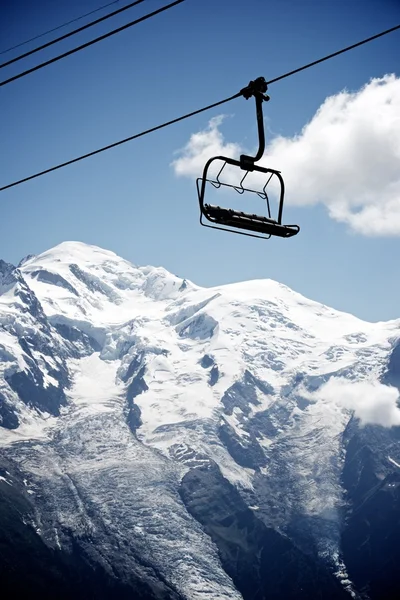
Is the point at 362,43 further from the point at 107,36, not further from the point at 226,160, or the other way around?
the point at 107,36

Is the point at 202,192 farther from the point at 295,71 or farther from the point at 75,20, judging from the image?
the point at 75,20

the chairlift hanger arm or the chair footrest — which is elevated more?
the chairlift hanger arm

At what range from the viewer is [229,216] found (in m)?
15.1

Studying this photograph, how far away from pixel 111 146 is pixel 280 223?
13.9 ft

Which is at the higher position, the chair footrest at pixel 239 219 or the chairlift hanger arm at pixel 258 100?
the chairlift hanger arm at pixel 258 100

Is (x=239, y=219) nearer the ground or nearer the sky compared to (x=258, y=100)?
nearer the ground

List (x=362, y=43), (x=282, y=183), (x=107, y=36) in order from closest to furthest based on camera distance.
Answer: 1. (x=107, y=36)
2. (x=362, y=43)
3. (x=282, y=183)

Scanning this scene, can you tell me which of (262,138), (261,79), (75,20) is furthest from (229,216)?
(75,20)

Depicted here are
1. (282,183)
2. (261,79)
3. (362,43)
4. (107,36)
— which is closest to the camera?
(107,36)

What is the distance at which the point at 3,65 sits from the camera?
15086 mm

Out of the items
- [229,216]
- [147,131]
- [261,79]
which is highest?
[261,79]

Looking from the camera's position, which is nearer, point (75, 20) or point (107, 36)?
point (107, 36)

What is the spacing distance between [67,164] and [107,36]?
340 cm

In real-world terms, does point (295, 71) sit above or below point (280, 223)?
above
